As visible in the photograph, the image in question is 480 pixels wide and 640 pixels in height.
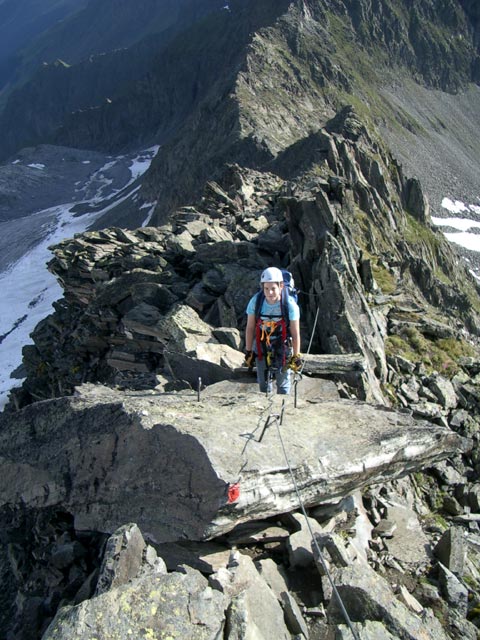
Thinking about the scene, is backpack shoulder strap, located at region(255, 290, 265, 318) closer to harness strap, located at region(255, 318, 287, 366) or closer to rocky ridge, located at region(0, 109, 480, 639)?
harness strap, located at region(255, 318, 287, 366)

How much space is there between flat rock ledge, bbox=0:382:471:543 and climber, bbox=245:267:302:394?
2.74 ft

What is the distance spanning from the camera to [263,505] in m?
7.27

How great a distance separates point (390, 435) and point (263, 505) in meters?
2.96

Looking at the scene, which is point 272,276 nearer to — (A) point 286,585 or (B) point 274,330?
(B) point 274,330

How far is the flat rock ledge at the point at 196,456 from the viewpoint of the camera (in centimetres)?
717

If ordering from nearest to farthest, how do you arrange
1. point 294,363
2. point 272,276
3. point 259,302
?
1. point 272,276
2. point 294,363
3. point 259,302

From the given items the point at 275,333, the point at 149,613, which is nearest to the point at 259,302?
the point at 275,333

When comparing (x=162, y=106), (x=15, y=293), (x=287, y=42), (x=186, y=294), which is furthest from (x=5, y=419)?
(x=162, y=106)

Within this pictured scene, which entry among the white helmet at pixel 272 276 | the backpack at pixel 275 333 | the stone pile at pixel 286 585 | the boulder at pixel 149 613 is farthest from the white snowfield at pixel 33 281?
the boulder at pixel 149 613

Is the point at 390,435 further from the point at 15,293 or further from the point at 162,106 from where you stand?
the point at 162,106

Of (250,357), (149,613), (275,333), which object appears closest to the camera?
(149,613)

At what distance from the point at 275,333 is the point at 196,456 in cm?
425

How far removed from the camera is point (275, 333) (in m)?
10.8

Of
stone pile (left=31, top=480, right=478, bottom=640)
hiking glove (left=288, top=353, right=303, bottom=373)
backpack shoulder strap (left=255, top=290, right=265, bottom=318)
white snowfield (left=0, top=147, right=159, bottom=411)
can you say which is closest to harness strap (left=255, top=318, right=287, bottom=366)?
backpack shoulder strap (left=255, top=290, right=265, bottom=318)
